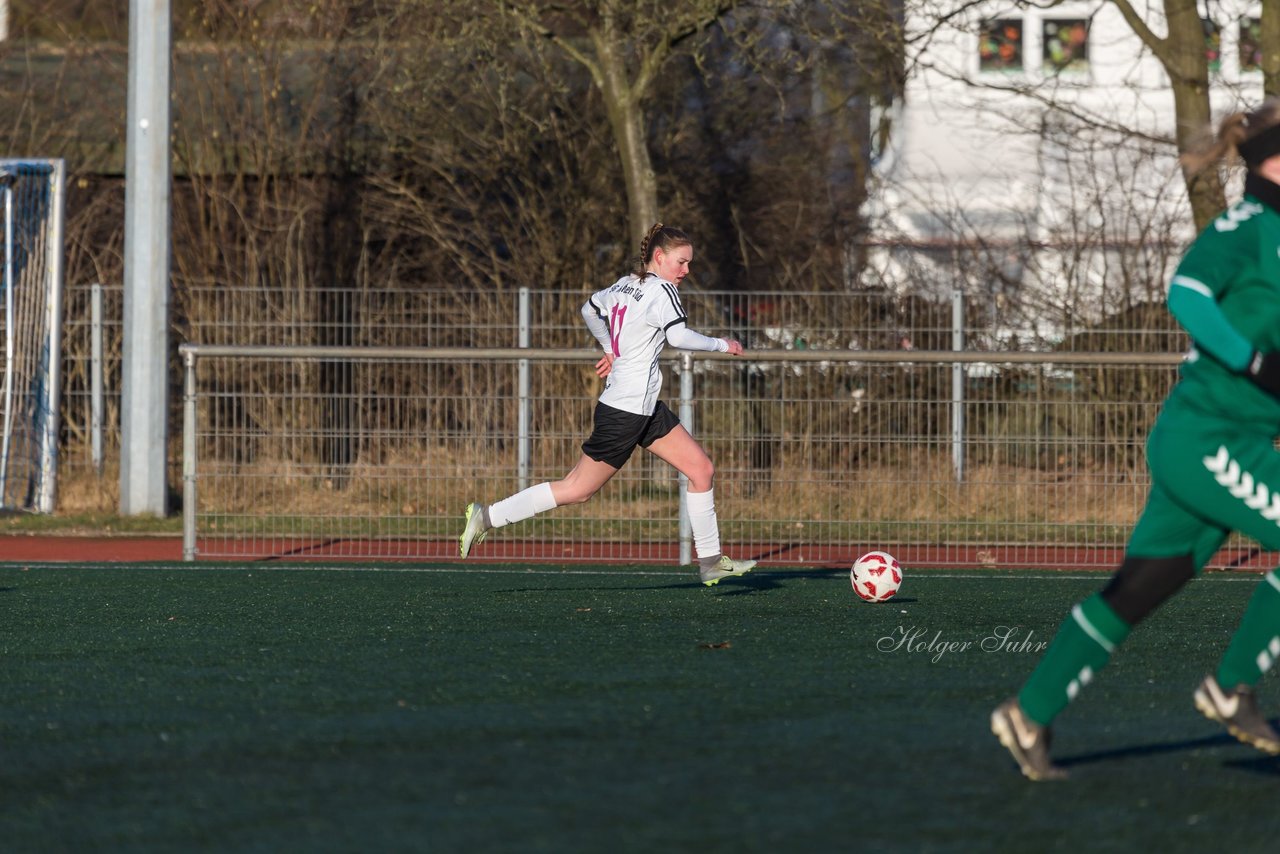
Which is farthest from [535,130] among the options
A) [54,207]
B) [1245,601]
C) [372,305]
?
[1245,601]

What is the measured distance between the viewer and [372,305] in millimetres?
16312

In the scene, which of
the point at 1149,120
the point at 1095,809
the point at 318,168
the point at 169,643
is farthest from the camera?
the point at 1149,120

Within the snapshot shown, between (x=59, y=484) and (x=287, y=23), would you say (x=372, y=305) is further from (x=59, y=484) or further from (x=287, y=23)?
(x=287, y=23)

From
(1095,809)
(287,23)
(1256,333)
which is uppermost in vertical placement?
(287,23)

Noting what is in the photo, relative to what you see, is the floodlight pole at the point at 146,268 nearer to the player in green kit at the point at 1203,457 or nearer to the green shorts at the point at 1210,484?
the player in green kit at the point at 1203,457

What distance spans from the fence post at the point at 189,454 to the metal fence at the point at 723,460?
0.02 metres

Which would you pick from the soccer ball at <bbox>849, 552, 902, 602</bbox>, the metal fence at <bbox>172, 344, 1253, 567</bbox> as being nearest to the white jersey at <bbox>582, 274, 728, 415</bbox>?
the soccer ball at <bbox>849, 552, 902, 602</bbox>

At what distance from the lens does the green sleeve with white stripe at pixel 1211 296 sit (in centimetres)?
433

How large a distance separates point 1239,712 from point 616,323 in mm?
4531

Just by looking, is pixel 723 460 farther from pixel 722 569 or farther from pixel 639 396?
pixel 639 396

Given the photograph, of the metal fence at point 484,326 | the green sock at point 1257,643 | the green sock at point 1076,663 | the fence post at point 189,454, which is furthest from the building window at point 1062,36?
the green sock at point 1076,663

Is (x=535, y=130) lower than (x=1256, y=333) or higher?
higher

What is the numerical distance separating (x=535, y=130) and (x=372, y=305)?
17.4 ft

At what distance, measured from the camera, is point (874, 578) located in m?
8.77
